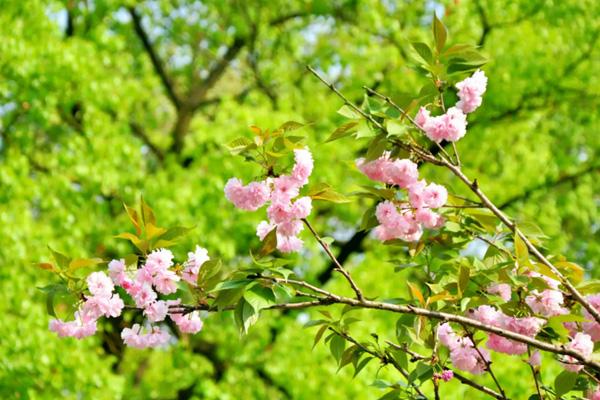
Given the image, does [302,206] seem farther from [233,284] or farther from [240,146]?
[233,284]

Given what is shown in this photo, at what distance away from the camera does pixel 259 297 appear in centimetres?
259

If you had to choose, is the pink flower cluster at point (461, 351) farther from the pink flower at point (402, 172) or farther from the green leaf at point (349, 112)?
the green leaf at point (349, 112)

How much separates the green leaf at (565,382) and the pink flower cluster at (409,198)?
2.25 ft

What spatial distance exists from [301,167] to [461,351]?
0.93 metres

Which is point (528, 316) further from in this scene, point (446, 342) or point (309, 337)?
point (309, 337)

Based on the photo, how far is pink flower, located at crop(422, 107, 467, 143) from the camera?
3039 millimetres

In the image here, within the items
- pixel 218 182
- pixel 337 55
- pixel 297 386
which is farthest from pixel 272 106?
pixel 297 386

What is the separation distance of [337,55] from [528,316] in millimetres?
9274

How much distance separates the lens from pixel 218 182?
1017 centimetres

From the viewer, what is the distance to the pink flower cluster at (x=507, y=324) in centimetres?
298

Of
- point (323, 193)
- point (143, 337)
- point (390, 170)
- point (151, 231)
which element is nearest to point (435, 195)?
point (390, 170)

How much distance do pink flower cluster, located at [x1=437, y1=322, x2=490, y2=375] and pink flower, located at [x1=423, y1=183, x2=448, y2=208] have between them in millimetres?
452

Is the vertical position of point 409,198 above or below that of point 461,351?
above

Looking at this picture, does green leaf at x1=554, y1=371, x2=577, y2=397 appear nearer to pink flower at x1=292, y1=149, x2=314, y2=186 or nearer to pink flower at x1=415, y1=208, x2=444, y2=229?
pink flower at x1=415, y1=208, x2=444, y2=229
